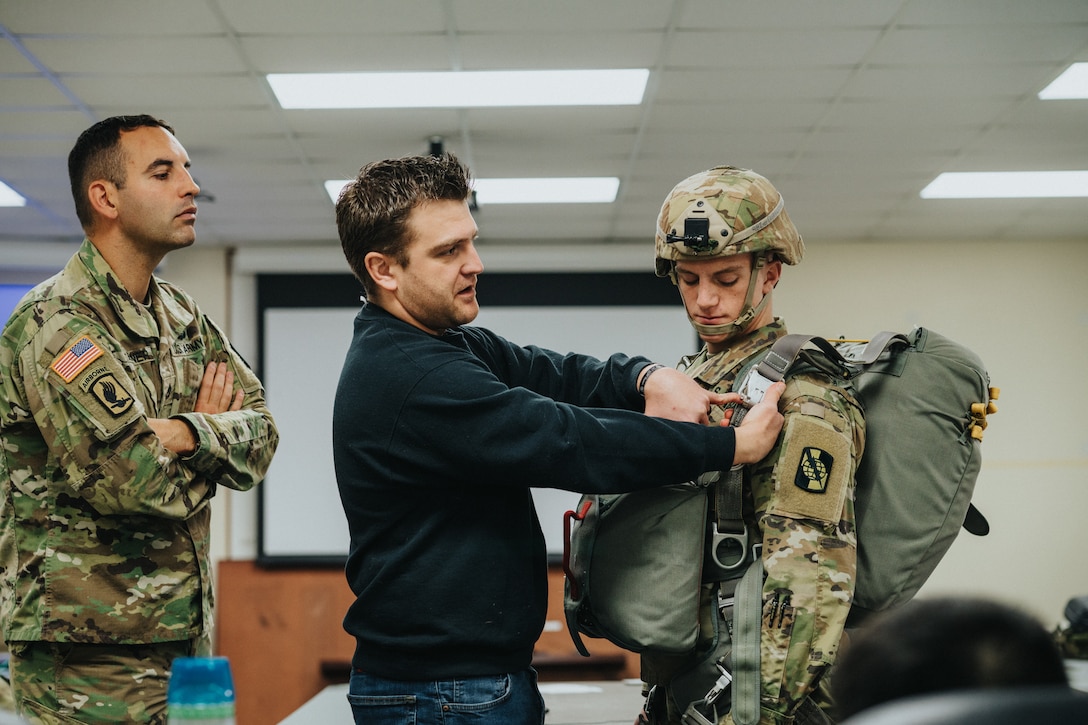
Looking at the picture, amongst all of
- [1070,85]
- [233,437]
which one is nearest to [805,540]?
[233,437]

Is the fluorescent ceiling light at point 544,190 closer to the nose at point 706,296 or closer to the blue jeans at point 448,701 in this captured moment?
the nose at point 706,296

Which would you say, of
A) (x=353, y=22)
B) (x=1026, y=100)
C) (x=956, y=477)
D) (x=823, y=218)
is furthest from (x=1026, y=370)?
(x=956, y=477)

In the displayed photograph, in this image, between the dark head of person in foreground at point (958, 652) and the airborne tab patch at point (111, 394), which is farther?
the airborne tab patch at point (111, 394)

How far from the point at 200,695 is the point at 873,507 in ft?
3.75

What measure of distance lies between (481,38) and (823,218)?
380cm

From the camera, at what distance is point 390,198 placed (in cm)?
174

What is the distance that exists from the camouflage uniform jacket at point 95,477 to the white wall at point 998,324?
5.57 m

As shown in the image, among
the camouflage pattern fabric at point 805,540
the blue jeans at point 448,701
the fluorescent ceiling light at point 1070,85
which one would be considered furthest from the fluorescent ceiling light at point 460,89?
the blue jeans at point 448,701

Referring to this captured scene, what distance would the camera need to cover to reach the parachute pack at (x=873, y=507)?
1609 millimetres

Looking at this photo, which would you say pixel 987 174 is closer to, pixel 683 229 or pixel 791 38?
pixel 791 38

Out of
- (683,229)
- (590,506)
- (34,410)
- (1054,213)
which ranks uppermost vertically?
(1054,213)

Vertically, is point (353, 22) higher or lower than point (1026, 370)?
higher

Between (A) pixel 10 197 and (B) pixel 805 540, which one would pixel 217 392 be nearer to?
(B) pixel 805 540

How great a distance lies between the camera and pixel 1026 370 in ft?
25.6
